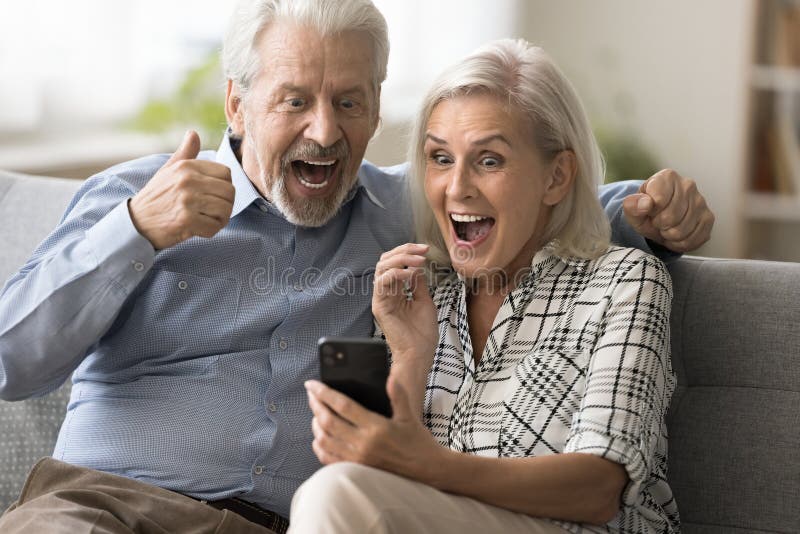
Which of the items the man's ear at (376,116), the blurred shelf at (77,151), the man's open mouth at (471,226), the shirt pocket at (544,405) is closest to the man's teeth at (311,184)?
the man's ear at (376,116)

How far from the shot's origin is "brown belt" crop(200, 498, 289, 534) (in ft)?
5.71

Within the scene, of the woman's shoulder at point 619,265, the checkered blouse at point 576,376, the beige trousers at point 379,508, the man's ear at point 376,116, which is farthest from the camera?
the man's ear at point 376,116

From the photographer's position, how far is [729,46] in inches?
184

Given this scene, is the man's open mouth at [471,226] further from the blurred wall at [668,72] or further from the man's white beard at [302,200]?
the blurred wall at [668,72]

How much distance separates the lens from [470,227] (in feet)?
6.05

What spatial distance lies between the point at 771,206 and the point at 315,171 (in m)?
3.01

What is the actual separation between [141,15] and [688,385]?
242 cm

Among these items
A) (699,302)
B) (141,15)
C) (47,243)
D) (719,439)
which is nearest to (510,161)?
(699,302)

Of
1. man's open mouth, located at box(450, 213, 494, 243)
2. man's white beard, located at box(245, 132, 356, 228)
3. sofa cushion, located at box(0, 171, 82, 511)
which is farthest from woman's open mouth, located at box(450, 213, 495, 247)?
sofa cushion, located at box(0, 171, 82, 511)

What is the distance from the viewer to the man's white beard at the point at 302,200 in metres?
1.89

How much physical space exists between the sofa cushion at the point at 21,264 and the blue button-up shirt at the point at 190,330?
0.23 m

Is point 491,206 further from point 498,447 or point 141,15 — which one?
point 141,15

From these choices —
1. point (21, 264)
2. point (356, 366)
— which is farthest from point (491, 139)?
point (21, 264)

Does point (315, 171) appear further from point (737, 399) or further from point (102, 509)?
point (737, 399)
